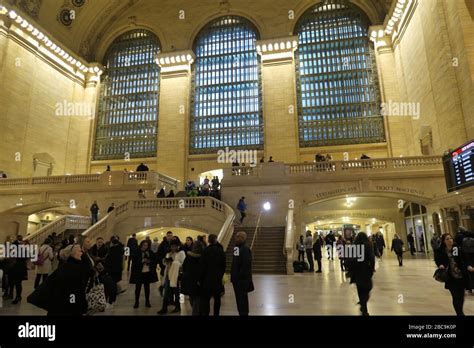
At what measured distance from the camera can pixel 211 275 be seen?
4.56 metres

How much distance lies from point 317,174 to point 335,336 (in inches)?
507

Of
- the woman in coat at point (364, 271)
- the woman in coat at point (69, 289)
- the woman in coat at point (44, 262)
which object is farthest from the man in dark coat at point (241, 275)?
the woman in coat at point (44, 262)

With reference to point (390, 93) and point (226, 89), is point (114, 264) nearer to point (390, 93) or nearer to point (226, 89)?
point (226, 89)

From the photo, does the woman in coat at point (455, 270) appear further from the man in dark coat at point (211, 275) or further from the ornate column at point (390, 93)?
the ornate column at point (390, 93)

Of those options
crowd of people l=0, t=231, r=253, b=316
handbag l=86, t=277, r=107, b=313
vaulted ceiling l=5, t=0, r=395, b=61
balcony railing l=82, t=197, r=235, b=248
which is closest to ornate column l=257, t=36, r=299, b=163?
vaulted ceiling l=5, t=0, r=395, b=61

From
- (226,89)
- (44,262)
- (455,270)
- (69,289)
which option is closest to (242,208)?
(44,262)

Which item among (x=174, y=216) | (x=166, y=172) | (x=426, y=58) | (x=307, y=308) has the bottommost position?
(x=307, y=308)

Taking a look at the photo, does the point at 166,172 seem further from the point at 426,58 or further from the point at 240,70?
the point at 426,58

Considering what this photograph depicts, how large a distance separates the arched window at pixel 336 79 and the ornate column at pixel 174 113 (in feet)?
27.0

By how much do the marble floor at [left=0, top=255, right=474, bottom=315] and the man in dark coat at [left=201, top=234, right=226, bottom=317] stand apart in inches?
43.3

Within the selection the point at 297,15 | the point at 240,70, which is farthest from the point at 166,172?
the point at 297,15

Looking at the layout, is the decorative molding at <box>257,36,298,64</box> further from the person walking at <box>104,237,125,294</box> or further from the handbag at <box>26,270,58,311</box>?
the handbag at <box>26,270,58,311</box>

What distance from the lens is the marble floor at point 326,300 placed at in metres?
5.51

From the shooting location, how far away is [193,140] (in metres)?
24.4
